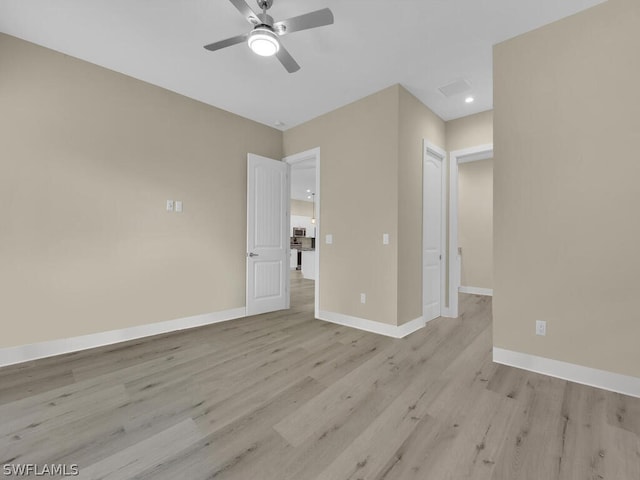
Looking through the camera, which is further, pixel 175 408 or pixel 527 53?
pixel 527 53

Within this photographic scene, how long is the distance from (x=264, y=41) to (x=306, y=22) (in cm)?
33

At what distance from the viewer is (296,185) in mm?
9273

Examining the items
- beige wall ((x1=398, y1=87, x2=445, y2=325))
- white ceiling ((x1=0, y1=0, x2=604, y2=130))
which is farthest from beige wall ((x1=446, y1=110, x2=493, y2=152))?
beige wall ((x1=398, y1=87, x2=445, y2=325))

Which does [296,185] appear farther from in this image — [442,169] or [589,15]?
[589,15]

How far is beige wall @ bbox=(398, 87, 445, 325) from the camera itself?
3230 millimetres

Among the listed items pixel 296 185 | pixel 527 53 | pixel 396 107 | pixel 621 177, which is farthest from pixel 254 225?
pixel 296 185

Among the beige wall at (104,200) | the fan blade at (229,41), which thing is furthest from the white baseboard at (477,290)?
the fan blade at (229,41)

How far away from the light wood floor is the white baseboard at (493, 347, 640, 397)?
8 centimetres

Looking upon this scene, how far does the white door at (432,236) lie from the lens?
3713mm

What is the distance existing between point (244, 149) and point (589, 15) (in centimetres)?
386

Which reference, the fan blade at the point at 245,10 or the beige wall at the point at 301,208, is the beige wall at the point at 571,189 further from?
the beige wall at the point at 301,208

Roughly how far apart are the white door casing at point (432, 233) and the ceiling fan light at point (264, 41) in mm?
2438

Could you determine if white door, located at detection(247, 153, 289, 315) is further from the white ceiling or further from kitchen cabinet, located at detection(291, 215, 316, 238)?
kitchen cabinet, located at detection(291, 215, 316, 238)

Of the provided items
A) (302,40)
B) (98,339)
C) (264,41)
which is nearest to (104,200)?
(98,339)
